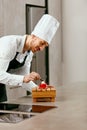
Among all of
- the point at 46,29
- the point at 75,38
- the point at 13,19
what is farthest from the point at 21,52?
the point at 75,38

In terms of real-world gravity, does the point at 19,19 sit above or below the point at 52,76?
above

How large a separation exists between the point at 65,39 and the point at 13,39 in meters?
2.86

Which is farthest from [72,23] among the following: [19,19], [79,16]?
[19,19]

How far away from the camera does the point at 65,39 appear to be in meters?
5.16

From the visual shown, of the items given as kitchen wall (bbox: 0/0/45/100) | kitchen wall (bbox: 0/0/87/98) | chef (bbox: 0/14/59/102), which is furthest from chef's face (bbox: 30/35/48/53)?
kitchen wall (bbox: 0/0/87/98)

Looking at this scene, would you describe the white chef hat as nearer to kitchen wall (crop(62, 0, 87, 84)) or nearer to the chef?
the chef

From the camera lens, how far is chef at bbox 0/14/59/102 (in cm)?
220

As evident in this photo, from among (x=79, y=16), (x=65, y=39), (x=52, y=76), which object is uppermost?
(x=79, y=16)

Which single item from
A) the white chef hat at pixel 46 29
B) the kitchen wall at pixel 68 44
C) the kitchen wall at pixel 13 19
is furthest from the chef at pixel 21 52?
the kitchen wall at pixel 68 44

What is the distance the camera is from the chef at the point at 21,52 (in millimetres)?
2199

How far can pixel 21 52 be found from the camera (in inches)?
94.7

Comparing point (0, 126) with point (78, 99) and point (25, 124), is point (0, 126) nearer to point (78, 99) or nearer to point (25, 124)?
point (25, 124)

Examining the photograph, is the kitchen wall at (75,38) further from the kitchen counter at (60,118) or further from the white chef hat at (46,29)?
the kitchen counter at (60,118)

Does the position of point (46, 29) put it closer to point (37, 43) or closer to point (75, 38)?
point (37, 43)
